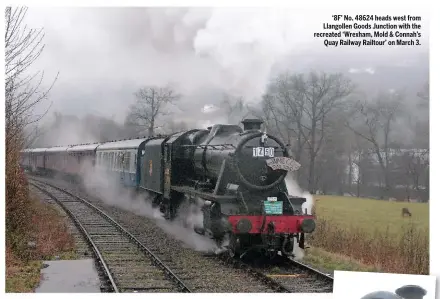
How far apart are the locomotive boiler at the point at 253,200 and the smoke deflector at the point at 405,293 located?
927mm

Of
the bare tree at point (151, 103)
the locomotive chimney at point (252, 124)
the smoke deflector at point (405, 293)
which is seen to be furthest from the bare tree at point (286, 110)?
the smoke deflector at point (405, 293)

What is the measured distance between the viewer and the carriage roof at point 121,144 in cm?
884

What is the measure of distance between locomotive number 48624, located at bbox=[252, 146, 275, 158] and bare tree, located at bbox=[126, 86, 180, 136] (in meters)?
1.09

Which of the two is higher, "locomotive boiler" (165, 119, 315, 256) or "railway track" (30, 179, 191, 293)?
"locomotive boiler" (165, 119, 315, 256)

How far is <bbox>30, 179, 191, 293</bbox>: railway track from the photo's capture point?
231 inches

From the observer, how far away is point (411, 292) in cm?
577

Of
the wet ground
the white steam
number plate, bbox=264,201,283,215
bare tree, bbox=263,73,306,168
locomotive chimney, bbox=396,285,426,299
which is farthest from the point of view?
bare tree, bbox=263,73,306,168

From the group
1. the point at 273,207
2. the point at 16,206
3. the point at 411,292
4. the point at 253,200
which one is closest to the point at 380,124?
the point at 273,207

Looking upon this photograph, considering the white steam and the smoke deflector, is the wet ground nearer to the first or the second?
the white steam

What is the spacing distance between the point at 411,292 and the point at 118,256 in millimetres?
3119

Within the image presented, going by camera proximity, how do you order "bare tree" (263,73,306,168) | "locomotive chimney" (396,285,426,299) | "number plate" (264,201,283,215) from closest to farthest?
"locomotive chimney" (396,285,426,299) < "number plate" (264,201,283,215) < "bare tree" (263,73,306,168)

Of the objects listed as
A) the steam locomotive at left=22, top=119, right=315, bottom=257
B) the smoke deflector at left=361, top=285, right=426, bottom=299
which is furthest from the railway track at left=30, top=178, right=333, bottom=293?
the smoke deflector at left=361, top=285, right=426, bottom=299

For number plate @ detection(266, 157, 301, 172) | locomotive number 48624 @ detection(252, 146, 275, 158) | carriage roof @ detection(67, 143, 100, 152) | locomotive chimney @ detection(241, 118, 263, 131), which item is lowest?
number plate @ detection(266, 157, 301, 172)

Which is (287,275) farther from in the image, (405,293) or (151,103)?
(151,103)
